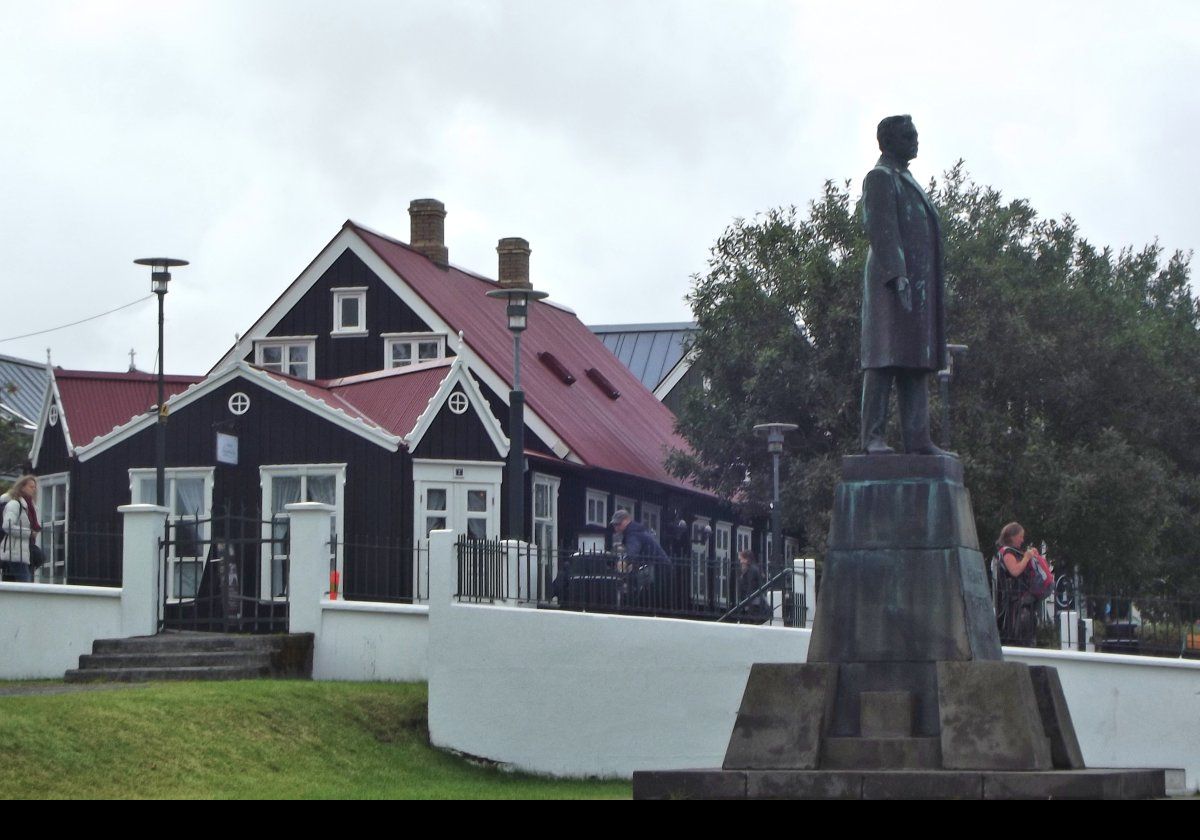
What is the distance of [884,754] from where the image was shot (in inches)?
548

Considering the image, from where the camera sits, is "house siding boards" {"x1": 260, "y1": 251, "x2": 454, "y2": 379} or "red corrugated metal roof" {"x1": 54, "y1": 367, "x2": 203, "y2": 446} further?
"house siding boards" {"x1": 260, "y1": 251, "x2": 454, "y2": 379}

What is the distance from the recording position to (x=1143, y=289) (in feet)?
170

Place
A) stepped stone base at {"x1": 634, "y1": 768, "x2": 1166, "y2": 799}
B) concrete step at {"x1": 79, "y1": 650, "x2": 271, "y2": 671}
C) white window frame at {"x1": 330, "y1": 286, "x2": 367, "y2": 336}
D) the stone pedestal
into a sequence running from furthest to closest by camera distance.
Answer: white window frame at {"x1": 330, "y1": 286, "x2": 367, "y2": 336}
concrete step at {"x1": 79, "y1": 650, "x2": 271, "y2": 671}
the stone pedestal
stepped stone base at {"x1": 634, "y1": 768, "x2": 1166, "y2": 799}

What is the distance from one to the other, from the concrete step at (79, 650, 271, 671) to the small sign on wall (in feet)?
27.8

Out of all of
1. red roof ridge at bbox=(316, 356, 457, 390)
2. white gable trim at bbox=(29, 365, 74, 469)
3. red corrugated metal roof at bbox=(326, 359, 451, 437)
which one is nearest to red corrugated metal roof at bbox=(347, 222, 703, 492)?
red roof ridge at bbox=(316, 356, 457, 390)

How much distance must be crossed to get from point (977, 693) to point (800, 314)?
28544 millimetres

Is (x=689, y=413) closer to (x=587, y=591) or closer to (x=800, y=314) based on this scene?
(x=800, y=314)

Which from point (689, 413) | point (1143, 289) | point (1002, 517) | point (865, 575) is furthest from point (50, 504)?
point (1143, 289)

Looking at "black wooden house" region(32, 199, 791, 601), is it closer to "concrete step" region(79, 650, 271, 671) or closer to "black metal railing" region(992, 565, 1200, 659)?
"concrete step" region(79, 650, 271, 671)

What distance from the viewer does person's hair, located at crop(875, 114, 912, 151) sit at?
15.7 meters

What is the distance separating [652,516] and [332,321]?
25.0 ft

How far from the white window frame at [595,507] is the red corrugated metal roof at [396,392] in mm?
5473

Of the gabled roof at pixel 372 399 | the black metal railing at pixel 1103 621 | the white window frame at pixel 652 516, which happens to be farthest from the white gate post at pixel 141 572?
the white window frame at pixel 652 516

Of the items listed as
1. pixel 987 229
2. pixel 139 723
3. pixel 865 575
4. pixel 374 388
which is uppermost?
pixel 987 229
